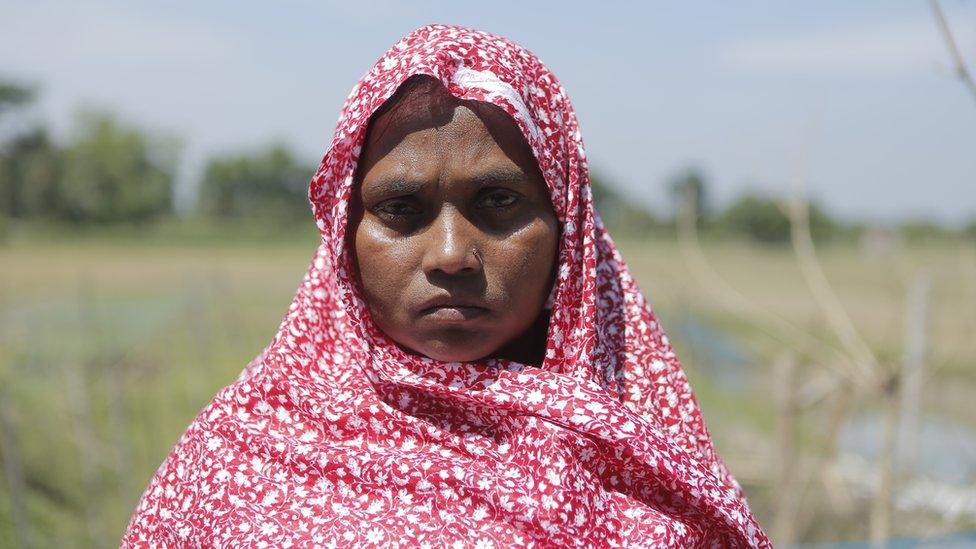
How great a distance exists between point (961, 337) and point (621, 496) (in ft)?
8.27

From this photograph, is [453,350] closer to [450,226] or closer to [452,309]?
[452,309]

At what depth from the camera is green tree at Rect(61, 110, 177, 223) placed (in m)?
36.6

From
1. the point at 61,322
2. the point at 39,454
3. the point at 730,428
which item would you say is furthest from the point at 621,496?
the point at 61,322

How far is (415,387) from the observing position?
1.23 meters

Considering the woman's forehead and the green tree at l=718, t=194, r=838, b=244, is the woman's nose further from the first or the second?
the green tree at l=718, t=194, r=838, b=244

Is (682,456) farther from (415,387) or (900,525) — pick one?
(900,525)

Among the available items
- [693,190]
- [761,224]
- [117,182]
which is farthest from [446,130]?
[117,182]

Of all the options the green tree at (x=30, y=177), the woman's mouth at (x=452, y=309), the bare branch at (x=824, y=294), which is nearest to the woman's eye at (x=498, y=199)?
the woman's mouth at (x=452, y=309)

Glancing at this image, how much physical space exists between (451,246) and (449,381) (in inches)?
8.6

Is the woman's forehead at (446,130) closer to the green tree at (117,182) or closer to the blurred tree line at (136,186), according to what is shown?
the blurred tree line at (136,186)

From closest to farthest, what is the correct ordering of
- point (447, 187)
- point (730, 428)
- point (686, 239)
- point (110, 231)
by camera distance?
1. point (447, 187)
2. point (686, 239)
3. point (730, 428)
4. point (110, 231)

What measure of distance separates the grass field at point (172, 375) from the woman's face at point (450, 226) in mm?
2435

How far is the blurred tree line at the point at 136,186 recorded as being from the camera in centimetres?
2822

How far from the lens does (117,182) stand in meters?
39.0
